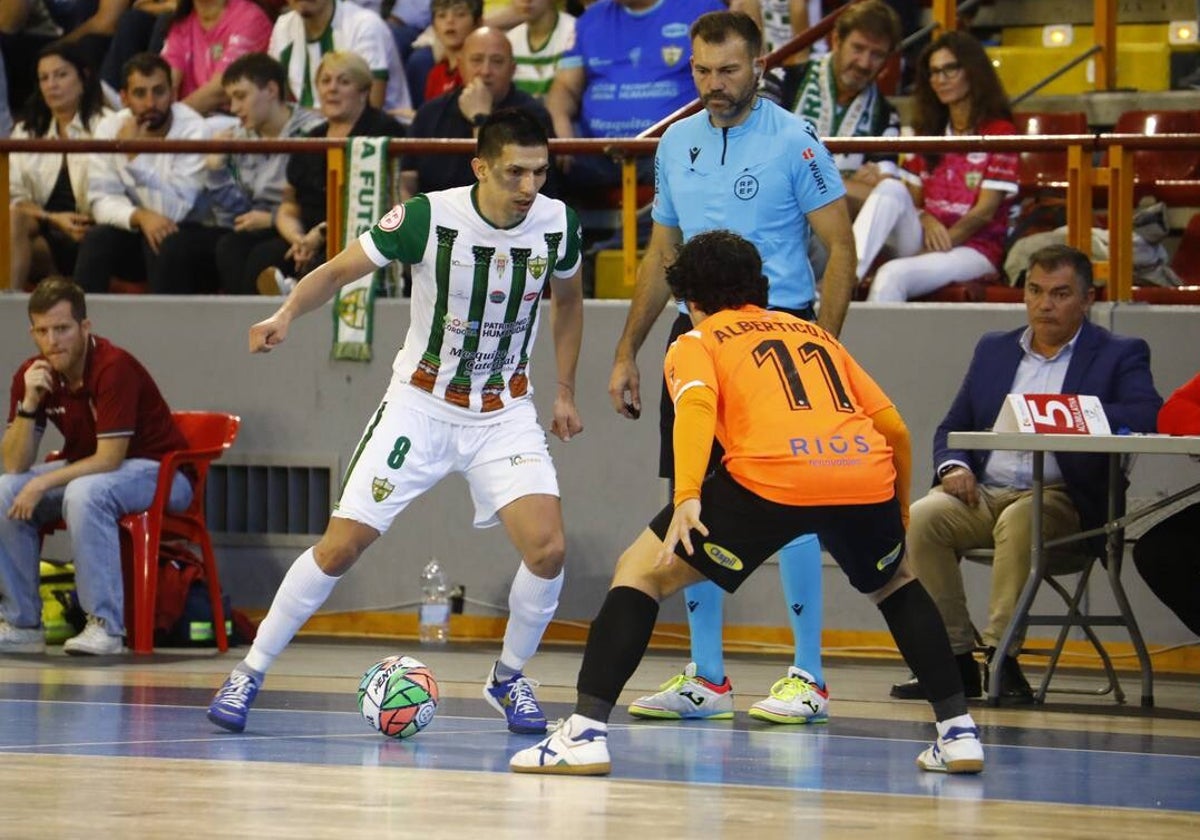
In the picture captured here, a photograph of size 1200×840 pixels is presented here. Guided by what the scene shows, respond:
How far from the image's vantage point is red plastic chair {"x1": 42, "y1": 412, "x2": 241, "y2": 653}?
959 cm

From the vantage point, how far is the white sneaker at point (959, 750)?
6.08 metres

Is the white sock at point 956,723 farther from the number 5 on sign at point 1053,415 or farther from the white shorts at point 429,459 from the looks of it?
the number 5 on sign at point 1053,415

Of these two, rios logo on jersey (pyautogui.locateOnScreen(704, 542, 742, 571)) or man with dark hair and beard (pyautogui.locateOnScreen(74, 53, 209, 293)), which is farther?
man with dark hair and beard (pyautogui.locateOnScreen(74, 53, 209, 293))

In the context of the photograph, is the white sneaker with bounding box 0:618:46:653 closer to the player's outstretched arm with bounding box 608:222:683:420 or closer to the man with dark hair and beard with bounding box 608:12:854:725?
the man with dark hair and beard with bounding box 608:12:854:725

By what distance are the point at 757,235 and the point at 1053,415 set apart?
135cm

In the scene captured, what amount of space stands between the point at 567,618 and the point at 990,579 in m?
2.04

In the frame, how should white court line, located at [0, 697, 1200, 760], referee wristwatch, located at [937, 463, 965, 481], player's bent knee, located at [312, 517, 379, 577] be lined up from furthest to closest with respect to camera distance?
referee wristwatch, located at [937, 463, 965, 481]
player's bent knee, located at [312, 517, 379, 577]
white court line, located at [0, 697, 1200, 760]

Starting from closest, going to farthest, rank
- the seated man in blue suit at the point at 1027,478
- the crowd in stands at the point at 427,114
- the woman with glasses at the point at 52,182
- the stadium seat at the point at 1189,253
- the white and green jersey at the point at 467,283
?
1. the white and green jersey at the point at 467,283
2. the seated man in blue suit at the point at 1027,478
3. the crowd in stands at the point at 427,114
4. the stadium seat at the point at 1189,253
5. the woman with glasses at the point at 52,182

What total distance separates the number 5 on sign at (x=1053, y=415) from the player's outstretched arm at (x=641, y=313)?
1373 millimetres

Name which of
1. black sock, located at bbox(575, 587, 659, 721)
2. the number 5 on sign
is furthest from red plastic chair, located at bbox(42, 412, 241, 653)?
black sock, located at bbox(575, 587, 659, 721)

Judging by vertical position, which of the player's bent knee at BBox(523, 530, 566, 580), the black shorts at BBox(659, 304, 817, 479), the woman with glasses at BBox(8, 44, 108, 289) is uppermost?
the woman with glasses at BBox(8, 44, 108, 289)

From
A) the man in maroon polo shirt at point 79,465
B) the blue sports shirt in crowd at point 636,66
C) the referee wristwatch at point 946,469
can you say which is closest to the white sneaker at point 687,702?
the referee wristwatch at point 946,469

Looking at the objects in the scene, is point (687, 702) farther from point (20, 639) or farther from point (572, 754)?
point (20, 639)

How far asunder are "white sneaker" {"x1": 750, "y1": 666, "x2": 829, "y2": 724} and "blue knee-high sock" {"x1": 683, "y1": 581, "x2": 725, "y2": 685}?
0.20m
